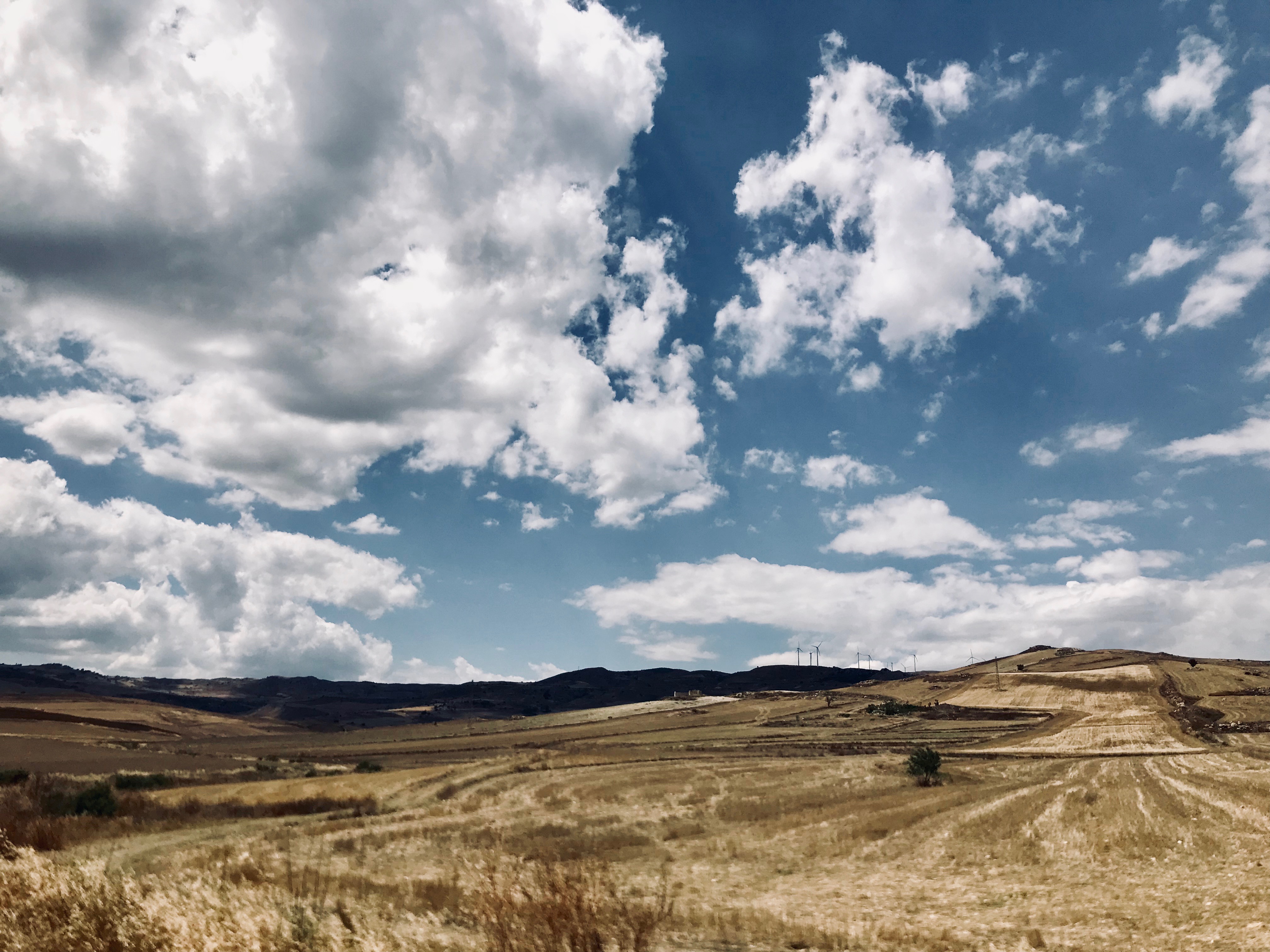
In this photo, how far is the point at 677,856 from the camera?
32.1m

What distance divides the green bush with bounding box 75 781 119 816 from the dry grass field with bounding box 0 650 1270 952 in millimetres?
1287

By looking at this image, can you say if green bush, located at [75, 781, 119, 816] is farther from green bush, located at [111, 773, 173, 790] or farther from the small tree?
the small tree

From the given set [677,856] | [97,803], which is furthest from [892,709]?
[97,803]

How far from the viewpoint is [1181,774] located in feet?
173

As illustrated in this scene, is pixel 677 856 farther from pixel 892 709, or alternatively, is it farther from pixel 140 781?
pixel 892 709

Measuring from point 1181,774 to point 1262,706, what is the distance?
9256 cm

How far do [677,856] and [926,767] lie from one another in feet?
108

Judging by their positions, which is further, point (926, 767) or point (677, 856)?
point (926, 767)

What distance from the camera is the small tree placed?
184ft

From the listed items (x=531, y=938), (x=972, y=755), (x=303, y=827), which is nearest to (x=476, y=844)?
(x=303, y=827)

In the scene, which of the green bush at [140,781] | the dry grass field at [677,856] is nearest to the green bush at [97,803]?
the dry grass field at [677,856]

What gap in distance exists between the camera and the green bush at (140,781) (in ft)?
172

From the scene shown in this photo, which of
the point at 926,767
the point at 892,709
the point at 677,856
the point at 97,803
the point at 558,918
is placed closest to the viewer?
the point at 558,918

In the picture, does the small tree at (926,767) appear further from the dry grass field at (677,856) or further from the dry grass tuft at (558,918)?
the dry grass tuft at (558,918)
